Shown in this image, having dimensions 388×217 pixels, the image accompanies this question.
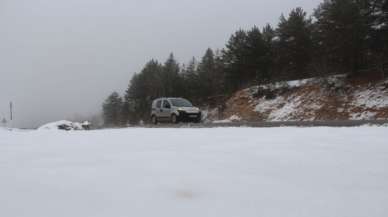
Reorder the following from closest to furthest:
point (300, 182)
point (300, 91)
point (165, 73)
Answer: point (300, 182), point (300, 91), point (165, 73)

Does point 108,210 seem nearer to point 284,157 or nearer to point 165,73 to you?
point 284,157

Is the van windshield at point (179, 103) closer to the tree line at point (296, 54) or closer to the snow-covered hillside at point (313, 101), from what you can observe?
the snow-covered hillside at point (313, 101)

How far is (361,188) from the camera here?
317 cm

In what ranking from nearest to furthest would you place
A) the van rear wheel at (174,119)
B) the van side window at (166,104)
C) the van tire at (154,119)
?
the van rear wheel at (174,119)
the van side window at (166,104)
the van tire at (154,119)

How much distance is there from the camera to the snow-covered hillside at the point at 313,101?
830 inches

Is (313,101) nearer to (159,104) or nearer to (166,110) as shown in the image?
(166,110)

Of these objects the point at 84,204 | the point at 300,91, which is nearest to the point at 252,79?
the point at 300,91

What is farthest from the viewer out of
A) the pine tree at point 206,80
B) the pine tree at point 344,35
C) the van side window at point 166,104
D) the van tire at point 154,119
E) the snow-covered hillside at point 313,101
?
the pine tree at point 206,80

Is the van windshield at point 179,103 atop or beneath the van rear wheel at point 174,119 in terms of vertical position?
atop

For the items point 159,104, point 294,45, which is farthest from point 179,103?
point 294,45

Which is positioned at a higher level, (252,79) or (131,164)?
(252,79)

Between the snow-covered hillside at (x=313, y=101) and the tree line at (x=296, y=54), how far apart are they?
1391 mm

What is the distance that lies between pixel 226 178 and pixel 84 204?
141 cm

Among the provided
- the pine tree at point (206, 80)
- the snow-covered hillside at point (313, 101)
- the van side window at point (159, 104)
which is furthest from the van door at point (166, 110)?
the pine tree at point (206, 80)
